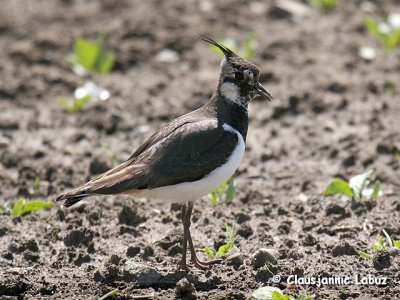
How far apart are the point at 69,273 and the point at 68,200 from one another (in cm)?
58

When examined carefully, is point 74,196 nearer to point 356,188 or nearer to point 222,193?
point 222,193

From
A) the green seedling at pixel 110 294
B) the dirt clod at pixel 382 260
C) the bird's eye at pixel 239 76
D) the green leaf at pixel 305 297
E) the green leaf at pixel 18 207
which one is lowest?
the green leaf at pixel 18 207

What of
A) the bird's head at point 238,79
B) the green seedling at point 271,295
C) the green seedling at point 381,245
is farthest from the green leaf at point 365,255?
the bird's head at point 238,79

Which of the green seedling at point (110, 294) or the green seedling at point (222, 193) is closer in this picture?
the green seedling at point (110, 294)

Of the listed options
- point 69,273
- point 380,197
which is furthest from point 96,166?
point 380,197

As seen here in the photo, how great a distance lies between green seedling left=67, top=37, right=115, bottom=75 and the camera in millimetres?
11148

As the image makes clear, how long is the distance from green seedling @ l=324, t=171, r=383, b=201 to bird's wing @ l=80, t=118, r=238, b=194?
1380mm

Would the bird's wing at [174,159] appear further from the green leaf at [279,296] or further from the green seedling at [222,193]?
the green leaf at [279,296]

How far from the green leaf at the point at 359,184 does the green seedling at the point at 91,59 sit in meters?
4.17

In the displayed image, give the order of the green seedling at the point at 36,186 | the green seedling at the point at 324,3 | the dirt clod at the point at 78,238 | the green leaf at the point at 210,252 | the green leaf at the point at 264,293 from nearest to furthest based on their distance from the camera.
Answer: the green leaf at the point at 264,293 → the green leaf at the point at 210,252 → the dirt clod at the point at 78,238 → the green seedling at the point at 36,186 → the green seedling at the point at 324,3

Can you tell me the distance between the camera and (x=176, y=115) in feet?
34.0

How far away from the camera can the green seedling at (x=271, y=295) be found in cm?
616

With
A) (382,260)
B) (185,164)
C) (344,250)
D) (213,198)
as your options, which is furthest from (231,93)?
(382,260)

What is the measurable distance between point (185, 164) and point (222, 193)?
1586 mm
